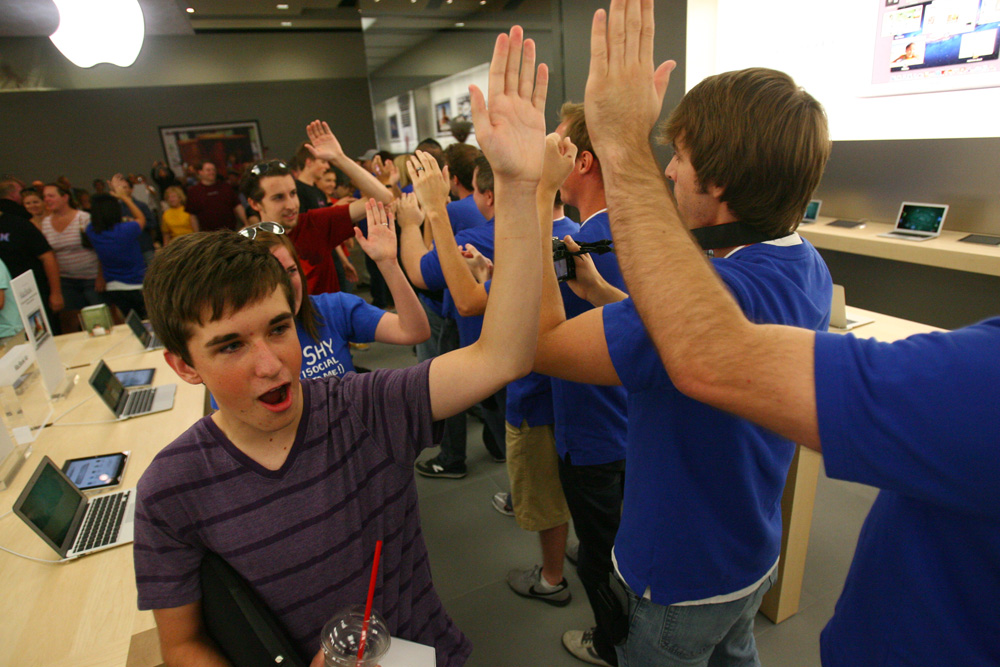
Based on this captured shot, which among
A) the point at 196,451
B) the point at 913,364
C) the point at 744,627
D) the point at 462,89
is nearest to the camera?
the point at 913,364

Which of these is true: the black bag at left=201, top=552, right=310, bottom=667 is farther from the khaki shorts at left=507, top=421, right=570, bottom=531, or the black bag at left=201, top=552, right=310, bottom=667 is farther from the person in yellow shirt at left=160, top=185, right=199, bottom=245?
the person in yellow shirt at left=160, top=185, right=199, bottom=245

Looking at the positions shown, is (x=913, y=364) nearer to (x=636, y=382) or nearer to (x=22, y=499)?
(x=636, y=382)

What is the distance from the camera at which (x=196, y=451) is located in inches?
34.8

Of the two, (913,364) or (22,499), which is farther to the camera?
(22,499)

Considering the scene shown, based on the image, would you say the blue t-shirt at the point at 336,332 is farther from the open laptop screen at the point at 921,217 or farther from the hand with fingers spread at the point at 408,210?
the open laptop screen at the point at 921,217

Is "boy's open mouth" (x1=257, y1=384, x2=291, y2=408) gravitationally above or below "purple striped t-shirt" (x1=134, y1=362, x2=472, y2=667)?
above

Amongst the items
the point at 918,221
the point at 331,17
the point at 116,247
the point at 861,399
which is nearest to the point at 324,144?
the point at 861,399

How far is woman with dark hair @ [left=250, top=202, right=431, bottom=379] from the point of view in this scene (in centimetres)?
158

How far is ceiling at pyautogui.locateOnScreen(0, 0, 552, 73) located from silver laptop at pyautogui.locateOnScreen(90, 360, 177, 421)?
4174 millimetres

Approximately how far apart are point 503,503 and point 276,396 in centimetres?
199

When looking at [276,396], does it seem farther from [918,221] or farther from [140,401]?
[918,221]

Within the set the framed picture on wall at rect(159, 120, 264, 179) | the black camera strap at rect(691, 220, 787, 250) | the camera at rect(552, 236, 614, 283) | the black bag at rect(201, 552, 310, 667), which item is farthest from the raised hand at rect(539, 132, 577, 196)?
the framed picture on wall at rect(159, 120, 264, 179)

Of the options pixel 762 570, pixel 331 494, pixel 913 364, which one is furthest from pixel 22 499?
pixel 913 364

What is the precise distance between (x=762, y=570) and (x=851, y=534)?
172 centimetres
